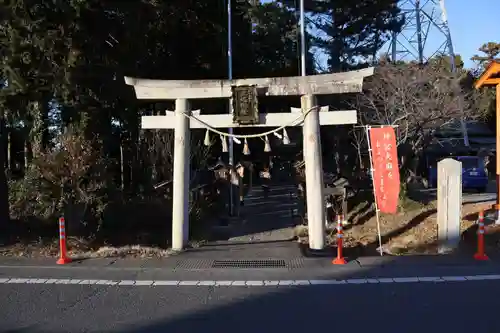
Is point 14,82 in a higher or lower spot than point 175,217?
higher

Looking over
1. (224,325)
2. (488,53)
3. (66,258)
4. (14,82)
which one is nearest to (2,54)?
(14,82)

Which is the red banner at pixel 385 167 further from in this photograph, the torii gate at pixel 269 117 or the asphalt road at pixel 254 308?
the asphalt road at pixel 254 308

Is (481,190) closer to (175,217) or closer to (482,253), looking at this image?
(482,253)

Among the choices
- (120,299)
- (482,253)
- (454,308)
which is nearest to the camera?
(454,308)

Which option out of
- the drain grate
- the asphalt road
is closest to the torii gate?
the drain grate

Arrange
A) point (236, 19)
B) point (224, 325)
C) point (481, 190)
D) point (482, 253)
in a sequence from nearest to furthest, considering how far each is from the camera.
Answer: point (224, 325) < point (482, 253) < point (236, 19) < point (481, 190)

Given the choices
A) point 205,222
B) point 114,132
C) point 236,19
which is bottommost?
point 205,222

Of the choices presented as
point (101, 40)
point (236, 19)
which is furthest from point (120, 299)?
point (236, 19)

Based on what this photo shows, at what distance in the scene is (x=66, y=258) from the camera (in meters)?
9.34

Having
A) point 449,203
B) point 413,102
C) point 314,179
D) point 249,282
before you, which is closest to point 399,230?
point 449,203

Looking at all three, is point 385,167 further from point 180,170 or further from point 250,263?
point 180,170

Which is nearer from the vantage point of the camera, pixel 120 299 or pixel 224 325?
pixel 224 325

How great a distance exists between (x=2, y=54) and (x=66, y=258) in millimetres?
7032

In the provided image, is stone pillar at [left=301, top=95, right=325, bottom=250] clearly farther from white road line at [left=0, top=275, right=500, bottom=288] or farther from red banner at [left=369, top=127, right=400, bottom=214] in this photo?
white road line at [left=0, top=275, right=500, bottom=288]
